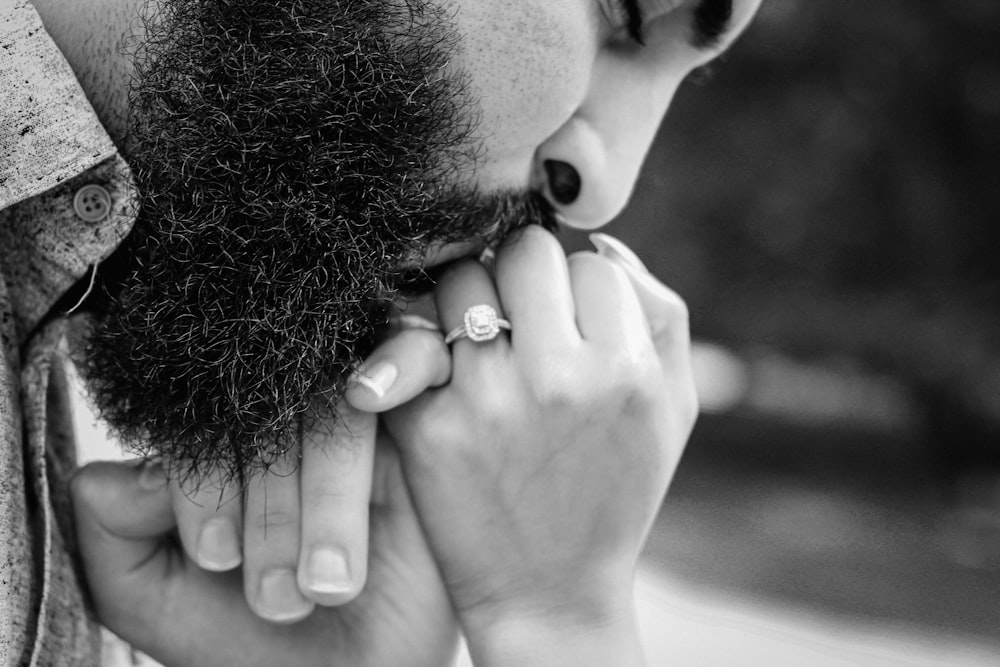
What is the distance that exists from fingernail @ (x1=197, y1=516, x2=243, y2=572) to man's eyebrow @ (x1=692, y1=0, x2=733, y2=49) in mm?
655

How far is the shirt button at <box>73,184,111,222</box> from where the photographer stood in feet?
2.45

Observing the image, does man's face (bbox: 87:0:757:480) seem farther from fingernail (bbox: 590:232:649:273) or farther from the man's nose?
fingernail (bbox: 590:232:649:273)

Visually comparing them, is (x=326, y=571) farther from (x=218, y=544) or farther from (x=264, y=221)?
(x=264, y=221)

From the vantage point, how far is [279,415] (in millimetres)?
746

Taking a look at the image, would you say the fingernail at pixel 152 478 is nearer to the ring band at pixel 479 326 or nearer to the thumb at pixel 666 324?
the ring band at pixel 479 326

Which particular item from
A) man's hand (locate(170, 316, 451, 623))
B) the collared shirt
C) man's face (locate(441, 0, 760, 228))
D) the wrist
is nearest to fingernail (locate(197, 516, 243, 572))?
man's hand (locate(170, 316, 451, 623))

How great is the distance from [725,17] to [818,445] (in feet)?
9.55

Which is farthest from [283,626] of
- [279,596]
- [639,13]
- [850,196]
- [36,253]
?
[850,196]

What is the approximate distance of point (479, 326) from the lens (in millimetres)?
883

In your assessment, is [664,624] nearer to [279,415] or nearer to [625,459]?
[625,459]

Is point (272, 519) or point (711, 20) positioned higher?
point (711, 20)

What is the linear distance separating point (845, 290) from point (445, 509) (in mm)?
2982

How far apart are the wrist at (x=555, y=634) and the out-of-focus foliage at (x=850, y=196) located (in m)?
2.34

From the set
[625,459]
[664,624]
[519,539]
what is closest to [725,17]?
[625,459]
